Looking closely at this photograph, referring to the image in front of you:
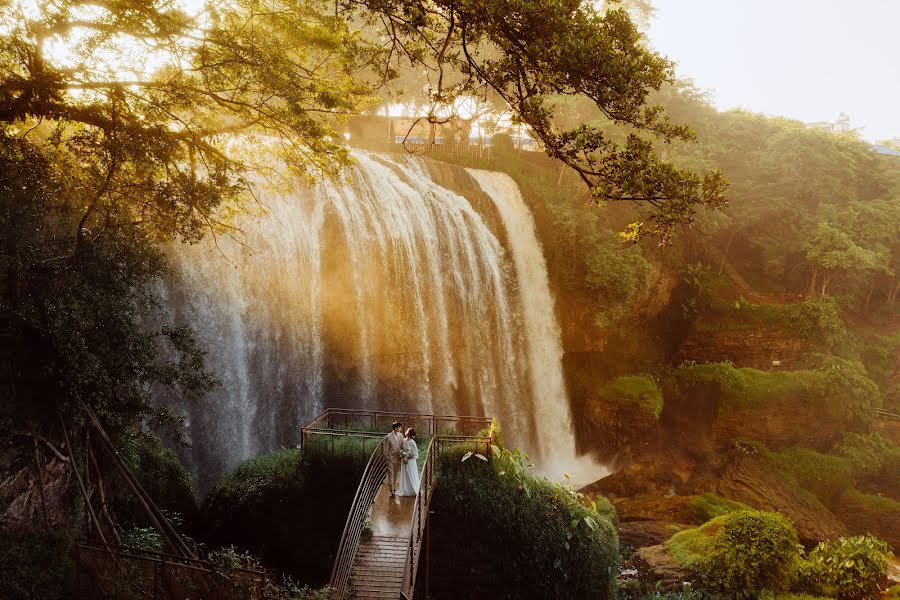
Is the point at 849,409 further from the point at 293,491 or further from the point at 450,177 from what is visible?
the point at 293,491

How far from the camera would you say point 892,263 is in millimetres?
30016

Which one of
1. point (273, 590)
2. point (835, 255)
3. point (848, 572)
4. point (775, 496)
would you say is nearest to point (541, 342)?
point (775, 496)

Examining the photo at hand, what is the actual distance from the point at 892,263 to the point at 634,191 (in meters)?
30.6

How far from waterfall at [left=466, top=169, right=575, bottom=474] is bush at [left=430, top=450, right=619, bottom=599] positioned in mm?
9892

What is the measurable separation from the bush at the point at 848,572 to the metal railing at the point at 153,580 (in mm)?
11990

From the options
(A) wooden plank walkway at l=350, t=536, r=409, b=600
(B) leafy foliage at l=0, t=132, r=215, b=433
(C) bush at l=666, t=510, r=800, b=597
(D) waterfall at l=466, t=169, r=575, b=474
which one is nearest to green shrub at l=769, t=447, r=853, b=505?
(D) waterfall at l=466, t=169, r=575, b=474

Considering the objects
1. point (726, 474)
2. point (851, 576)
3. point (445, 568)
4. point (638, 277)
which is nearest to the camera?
point (445, 568)

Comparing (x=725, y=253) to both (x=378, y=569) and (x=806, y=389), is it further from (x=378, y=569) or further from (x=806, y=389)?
(x=378, y=569)

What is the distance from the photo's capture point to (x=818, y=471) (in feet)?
74.0

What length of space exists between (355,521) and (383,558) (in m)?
0.66

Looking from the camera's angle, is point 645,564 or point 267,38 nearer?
point 267,38

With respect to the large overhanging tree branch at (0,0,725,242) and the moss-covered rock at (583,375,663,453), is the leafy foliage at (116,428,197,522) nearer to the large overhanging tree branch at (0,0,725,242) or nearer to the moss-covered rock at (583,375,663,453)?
the large overhanging tree branch at (0,0,725,242)

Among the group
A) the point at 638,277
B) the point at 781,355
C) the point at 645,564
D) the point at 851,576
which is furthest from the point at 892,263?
the point at 645,564

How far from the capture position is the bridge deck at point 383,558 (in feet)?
28.7
